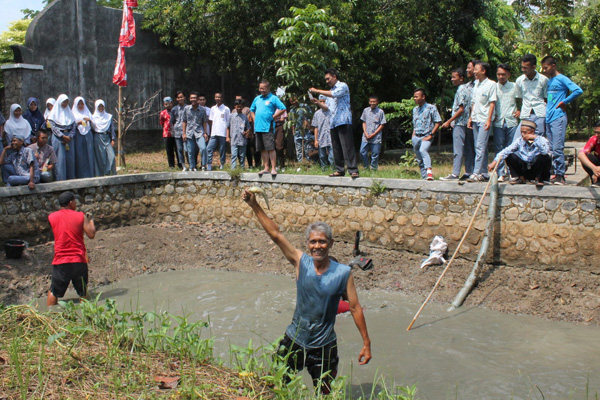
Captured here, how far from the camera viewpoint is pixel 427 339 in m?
7.05

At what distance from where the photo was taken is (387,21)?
15570 millimetres

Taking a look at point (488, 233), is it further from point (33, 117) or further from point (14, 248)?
point (33, 117)

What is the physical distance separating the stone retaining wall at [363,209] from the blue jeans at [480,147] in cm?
42

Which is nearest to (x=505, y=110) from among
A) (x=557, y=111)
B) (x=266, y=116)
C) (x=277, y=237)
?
(x=557, y=111)

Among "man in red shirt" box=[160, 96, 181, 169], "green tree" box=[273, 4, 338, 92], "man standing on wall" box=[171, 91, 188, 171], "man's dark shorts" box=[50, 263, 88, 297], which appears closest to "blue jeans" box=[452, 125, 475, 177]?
"green tree" box=[273, 4, 338, 92]

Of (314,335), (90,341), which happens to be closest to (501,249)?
(314,335)

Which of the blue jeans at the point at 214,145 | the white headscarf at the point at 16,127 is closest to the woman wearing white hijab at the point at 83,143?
the white headscarf at the point at 16,127

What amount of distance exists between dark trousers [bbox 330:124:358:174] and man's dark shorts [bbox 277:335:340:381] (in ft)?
19.0

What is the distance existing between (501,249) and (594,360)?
264cm

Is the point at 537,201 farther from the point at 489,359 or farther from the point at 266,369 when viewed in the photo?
the point at 266,369

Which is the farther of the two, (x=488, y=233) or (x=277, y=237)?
(x=488, y=233)

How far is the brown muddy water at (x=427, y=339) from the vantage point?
19.2 ft

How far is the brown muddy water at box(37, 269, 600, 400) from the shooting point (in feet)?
19.2

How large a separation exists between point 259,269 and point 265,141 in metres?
2.49
